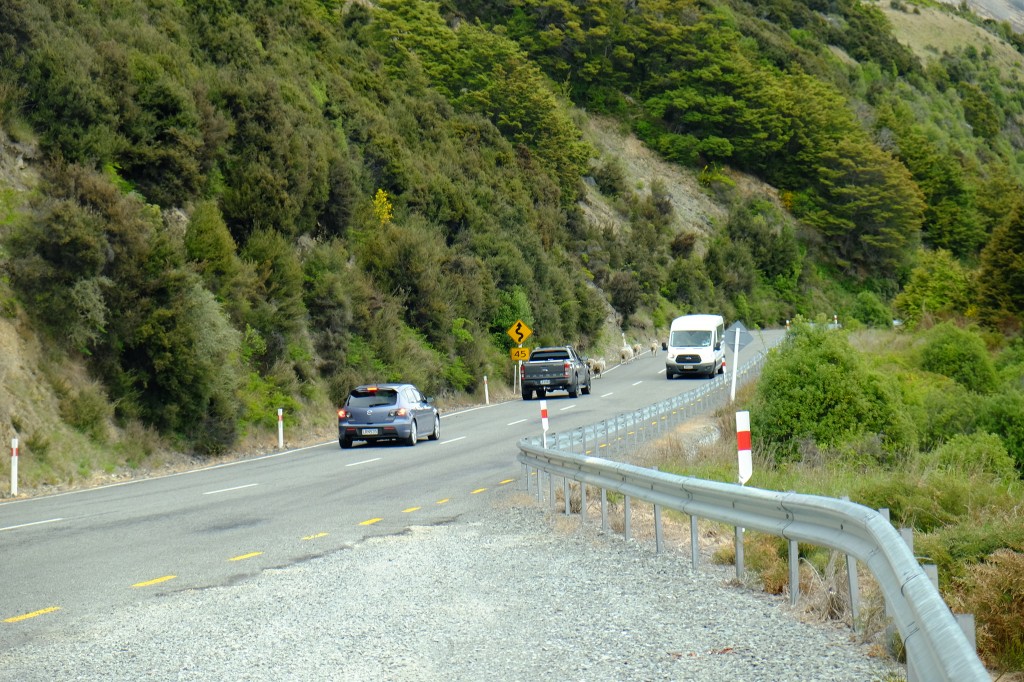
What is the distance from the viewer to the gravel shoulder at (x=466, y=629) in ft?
22.0

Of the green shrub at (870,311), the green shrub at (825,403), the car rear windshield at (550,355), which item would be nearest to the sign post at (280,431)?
the green shrub at (825,403)

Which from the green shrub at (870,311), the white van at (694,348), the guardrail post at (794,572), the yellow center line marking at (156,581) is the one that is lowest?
the green shrub at (870,311)

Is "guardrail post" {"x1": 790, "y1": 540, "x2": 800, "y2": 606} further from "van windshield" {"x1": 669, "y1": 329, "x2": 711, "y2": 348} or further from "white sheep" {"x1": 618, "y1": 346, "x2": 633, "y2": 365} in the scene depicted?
"white sheep" {"x1": 618, "y1": 346, "x2": 633, "y2": 365}

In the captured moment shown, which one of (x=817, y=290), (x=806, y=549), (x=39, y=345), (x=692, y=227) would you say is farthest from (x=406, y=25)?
(x=806, y=549)

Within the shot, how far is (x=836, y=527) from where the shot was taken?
7293mm

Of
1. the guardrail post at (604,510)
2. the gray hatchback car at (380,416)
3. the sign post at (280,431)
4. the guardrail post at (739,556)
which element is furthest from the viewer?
the sign post at (280,431)

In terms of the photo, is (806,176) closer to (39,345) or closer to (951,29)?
(39,345)

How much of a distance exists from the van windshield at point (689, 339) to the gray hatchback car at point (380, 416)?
80.6 feet

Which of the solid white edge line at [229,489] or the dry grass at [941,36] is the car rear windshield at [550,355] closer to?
the solid white edge line at [229,489]

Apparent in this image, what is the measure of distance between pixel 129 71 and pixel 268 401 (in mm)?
10498

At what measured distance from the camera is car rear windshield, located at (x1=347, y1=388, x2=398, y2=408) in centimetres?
2778

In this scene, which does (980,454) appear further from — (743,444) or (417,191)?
(417,191)

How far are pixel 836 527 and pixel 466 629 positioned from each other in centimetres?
261

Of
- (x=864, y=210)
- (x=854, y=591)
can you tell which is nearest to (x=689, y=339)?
(x=854, y=591)
